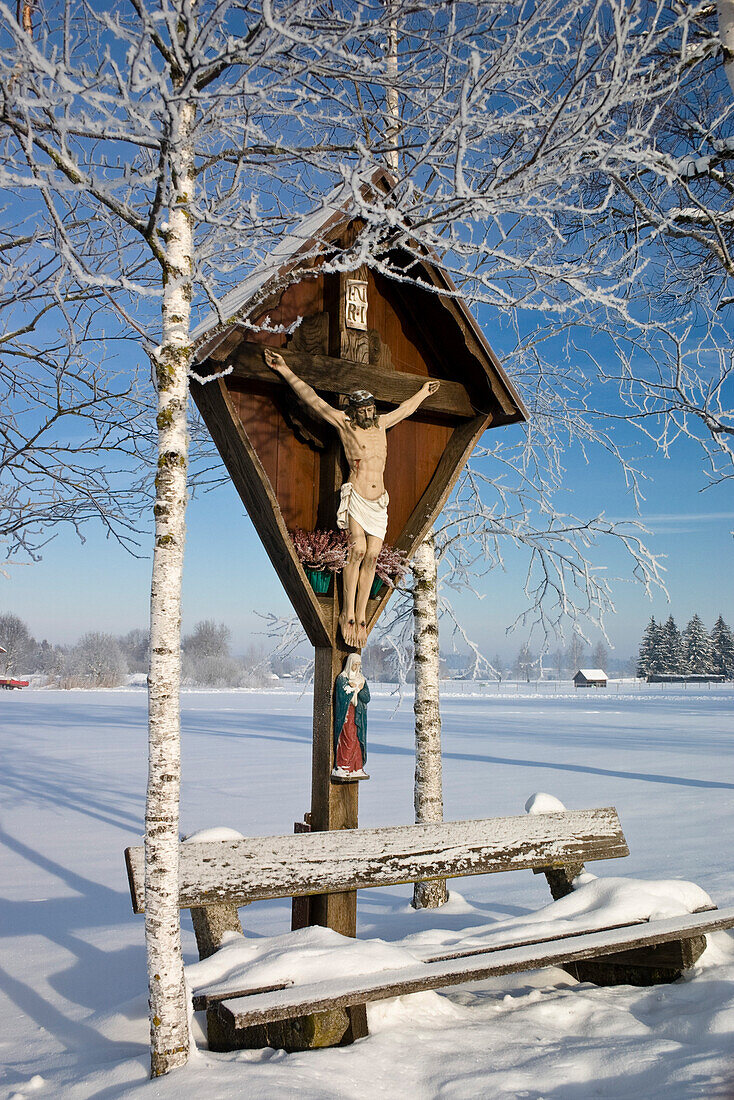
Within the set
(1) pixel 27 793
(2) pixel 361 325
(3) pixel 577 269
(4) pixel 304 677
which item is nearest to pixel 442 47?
(3) pixel 577 269

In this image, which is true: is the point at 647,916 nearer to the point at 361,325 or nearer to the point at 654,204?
the point at 361,325

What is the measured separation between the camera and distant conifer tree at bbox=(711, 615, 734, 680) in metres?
59.8

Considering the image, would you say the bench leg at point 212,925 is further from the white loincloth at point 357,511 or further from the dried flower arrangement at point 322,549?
the white loincloth at point 357,511

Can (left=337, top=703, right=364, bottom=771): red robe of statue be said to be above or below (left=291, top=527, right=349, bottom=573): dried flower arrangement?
below

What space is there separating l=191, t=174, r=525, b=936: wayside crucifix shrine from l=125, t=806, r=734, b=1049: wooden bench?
286mm

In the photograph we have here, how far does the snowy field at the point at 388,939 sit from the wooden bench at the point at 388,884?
129 mm

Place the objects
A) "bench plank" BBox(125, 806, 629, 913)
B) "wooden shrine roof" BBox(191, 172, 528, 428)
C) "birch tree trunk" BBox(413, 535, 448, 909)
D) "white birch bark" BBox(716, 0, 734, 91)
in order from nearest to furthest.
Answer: "bench plank" BBox(125, 806, 629, 913) < "wooden shrine roof" BBox(191, 172, 528, 428) < "white birch bark" BBox(716, 0, 734, 91) < "birch tree trunk" BBox(413, 535, 448, 909)

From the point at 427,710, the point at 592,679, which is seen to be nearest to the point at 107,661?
the point at 592,679

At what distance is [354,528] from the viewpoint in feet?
14.5

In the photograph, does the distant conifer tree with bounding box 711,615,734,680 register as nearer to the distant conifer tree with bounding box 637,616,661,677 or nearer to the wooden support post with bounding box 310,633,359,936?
the distant conifer tree with bounding box 637,616,661,677

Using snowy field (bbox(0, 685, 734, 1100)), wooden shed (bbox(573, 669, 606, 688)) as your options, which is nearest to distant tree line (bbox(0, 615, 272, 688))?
wooden shed (bbox(573, 669, 606, 688))

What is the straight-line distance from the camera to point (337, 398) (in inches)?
182

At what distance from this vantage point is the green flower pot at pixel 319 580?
4.44 metres

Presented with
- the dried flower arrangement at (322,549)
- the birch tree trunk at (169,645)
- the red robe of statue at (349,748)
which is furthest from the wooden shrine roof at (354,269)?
the red robe of statue at (349,748)
